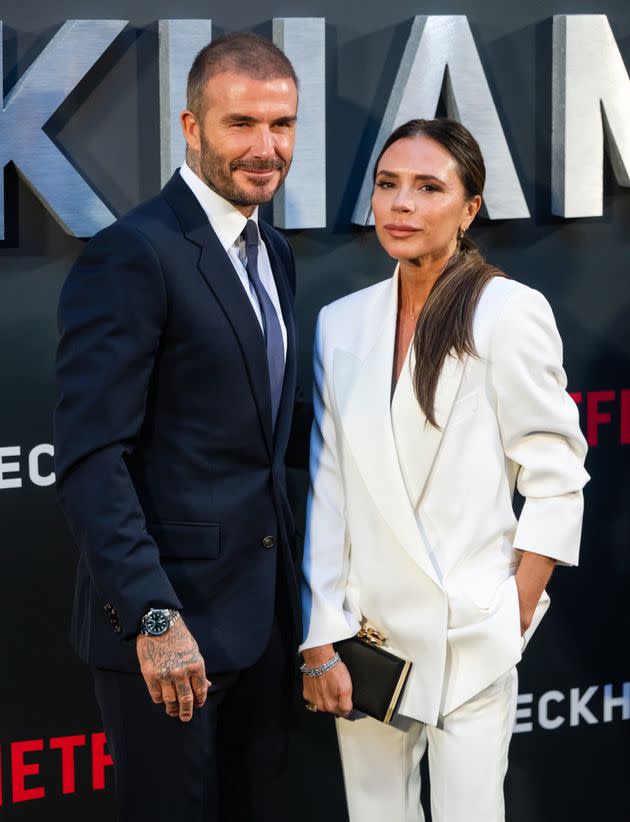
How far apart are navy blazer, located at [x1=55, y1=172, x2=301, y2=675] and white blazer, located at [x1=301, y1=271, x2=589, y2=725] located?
16 cm

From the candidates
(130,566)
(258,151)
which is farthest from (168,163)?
(130,566)

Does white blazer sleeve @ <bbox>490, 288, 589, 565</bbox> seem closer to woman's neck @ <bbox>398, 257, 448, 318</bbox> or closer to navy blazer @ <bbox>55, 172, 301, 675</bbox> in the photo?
woman's neck @ <bbox>398, 257, 448, 318</bbox>

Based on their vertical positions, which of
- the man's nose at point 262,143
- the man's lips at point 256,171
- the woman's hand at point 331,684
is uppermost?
the man's nose at point 262,143

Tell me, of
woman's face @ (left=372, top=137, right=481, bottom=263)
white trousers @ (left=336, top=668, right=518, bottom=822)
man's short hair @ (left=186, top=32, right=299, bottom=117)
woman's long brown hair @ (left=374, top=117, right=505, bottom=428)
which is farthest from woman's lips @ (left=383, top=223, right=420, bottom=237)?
white trousers @ (left=336, top=668, right=518, bottom=822)

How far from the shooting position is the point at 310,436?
8.50ft

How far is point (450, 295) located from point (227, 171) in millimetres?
465

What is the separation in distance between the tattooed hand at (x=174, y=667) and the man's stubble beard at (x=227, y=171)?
2.43ft

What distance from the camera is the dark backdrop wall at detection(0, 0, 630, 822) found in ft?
9.36

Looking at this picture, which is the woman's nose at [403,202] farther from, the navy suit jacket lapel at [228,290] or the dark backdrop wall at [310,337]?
the dark backdrop wall at [310,337]

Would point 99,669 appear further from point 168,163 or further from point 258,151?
point 168,163

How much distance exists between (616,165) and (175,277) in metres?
1.47

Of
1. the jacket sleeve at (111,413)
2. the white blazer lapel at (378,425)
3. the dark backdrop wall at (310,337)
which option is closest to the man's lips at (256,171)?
the jacket sleeve at (111,413)

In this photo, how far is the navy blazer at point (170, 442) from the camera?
2.11 m

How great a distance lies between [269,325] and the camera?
2.35m
